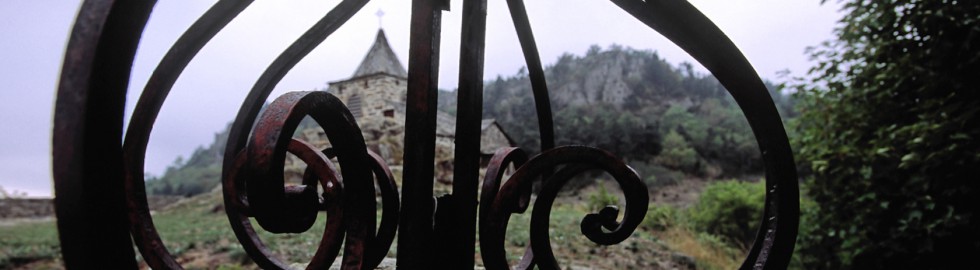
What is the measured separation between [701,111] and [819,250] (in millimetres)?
43659

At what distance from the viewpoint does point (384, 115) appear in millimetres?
19078

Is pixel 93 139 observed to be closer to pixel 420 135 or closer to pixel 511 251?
pixel 420 135

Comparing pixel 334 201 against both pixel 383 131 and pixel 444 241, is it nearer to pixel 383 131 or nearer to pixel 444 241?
pixel 444 241

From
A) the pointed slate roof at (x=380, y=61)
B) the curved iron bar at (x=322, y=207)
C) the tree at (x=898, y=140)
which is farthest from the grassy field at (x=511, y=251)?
the pointed slate roof at (x=380, y=61)

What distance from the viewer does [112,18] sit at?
0.51 metres

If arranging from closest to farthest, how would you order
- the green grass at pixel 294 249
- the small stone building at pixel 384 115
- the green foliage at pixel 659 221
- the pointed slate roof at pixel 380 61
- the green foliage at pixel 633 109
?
the green grass at pixel 294 249 → the green foliage at pixel 659 221 → the small stone building at pixel 384 115 → the pointed slate roof at pixel 380 61 → the green foliage at pixel 633 109

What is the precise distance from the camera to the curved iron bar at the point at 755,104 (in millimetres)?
945

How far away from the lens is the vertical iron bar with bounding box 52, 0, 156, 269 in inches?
18.9

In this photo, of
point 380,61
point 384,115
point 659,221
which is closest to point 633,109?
point 380,61

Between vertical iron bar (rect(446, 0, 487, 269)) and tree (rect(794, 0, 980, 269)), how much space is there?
2.42 meters

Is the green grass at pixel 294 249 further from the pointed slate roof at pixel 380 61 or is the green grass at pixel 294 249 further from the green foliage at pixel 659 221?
the pointed slate roof at pixel 380 61

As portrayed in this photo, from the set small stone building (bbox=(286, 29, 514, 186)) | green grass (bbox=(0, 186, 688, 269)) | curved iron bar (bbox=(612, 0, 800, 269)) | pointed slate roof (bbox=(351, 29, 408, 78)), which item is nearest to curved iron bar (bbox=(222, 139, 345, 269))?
curved iron bar (bbox=(612, 0, 800, 269))

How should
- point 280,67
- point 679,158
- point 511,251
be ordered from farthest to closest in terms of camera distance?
point 679,158 < point 511,251 < point 280,67

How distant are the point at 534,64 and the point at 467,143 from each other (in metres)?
0.69
